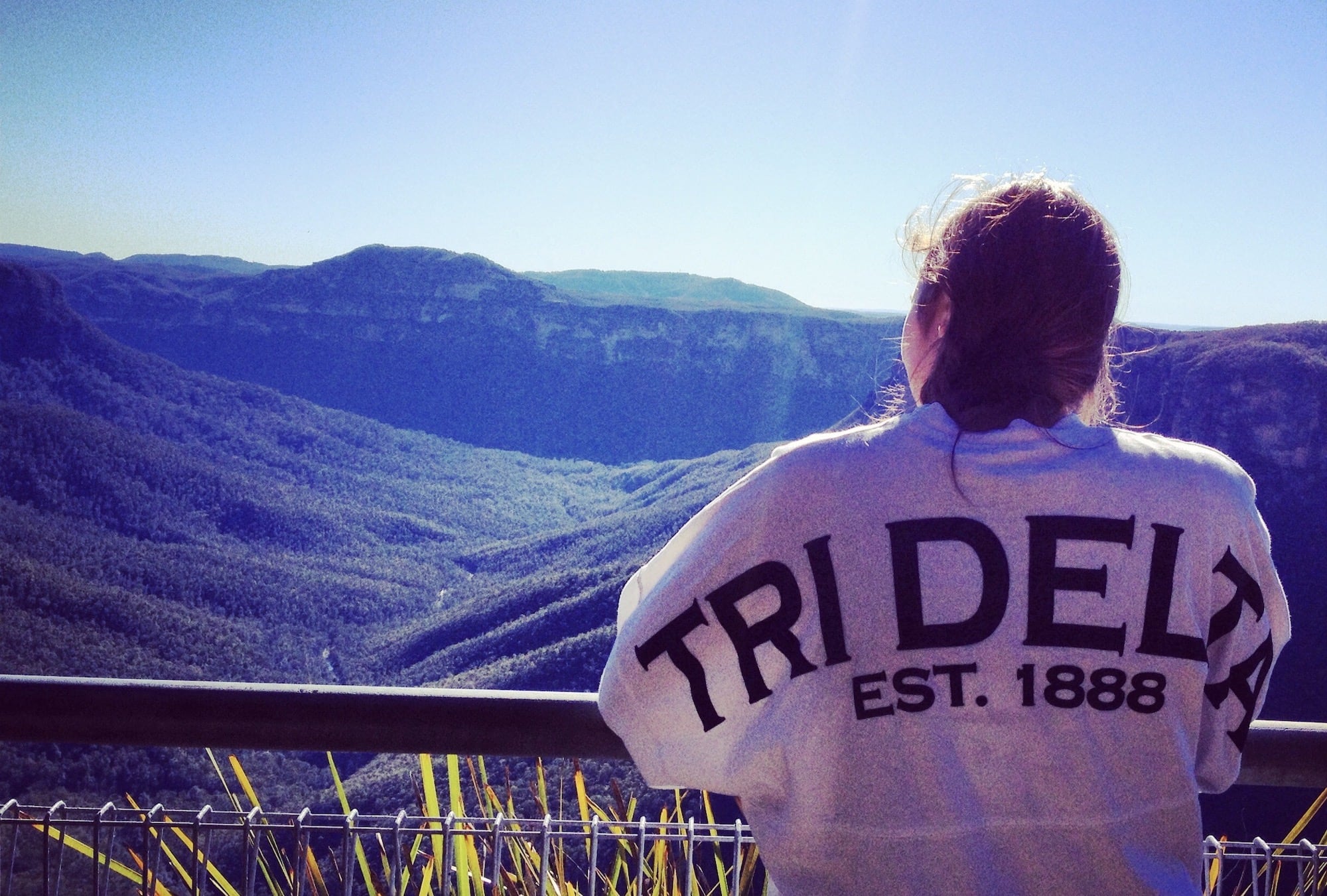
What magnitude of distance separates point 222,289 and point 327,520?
132ft

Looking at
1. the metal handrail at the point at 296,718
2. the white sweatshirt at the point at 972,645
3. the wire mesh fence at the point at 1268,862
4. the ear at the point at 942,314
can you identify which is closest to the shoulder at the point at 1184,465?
the white sweatshirt at the point at 972,645

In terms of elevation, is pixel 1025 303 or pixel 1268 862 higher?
pixel 1025 303

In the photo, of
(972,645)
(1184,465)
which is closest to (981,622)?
(972,645)

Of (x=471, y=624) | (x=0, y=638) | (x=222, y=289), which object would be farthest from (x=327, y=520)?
(x=222, y=289)

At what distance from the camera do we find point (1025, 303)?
0.84 metres

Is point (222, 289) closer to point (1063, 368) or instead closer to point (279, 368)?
point (279, 368)

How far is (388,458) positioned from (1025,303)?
84.9 m

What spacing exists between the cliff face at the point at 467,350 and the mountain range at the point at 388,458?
0.90 feet

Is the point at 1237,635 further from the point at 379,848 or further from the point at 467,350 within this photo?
the point at 467,350

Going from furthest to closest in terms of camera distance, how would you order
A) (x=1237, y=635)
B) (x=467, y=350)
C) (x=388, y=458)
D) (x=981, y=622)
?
(x=467, y=350)
(x=388, y=458)
(x=1237, y=635)
(x=981, y=622)

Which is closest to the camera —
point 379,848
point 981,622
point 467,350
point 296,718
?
point 981,622

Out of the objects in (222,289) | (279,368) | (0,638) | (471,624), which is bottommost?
(471,624)

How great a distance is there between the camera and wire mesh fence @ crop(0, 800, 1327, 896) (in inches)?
47.4

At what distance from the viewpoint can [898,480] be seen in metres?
0.77
